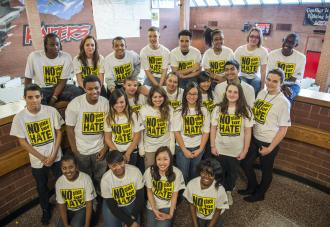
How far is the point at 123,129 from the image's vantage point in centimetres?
292

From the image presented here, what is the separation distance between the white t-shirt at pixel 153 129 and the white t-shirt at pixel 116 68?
A: 2.52ft

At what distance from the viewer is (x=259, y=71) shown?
395 centimetres

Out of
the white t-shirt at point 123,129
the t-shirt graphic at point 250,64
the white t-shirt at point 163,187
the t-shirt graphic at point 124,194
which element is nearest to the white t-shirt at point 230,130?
the white t-shirt at point 163,187

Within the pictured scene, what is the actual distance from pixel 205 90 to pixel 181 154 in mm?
875

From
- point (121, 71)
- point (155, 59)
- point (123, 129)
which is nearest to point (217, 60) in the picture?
point (155, 59)

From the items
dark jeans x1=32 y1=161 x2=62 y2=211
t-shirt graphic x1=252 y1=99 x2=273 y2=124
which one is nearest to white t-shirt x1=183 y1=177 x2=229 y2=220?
t-shirt graphic x1=252 y1=99 x2=273 y2=124

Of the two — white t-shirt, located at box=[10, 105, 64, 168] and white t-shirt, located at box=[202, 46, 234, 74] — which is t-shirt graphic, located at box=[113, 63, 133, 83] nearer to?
white t-shirt, located at box=[10, 105, 64, 168]

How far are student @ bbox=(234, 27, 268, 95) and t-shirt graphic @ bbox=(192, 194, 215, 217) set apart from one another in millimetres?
1794

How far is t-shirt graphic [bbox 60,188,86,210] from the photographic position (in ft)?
8.89

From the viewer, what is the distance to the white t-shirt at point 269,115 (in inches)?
112

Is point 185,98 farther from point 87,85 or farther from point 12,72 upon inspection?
point 12,72

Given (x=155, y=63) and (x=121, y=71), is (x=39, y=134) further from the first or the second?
(x=155, y=63)

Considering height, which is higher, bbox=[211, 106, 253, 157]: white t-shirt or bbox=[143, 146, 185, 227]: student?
bbox=[211, 106, 253, 157]: white t-shirt

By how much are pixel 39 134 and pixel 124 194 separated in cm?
113
